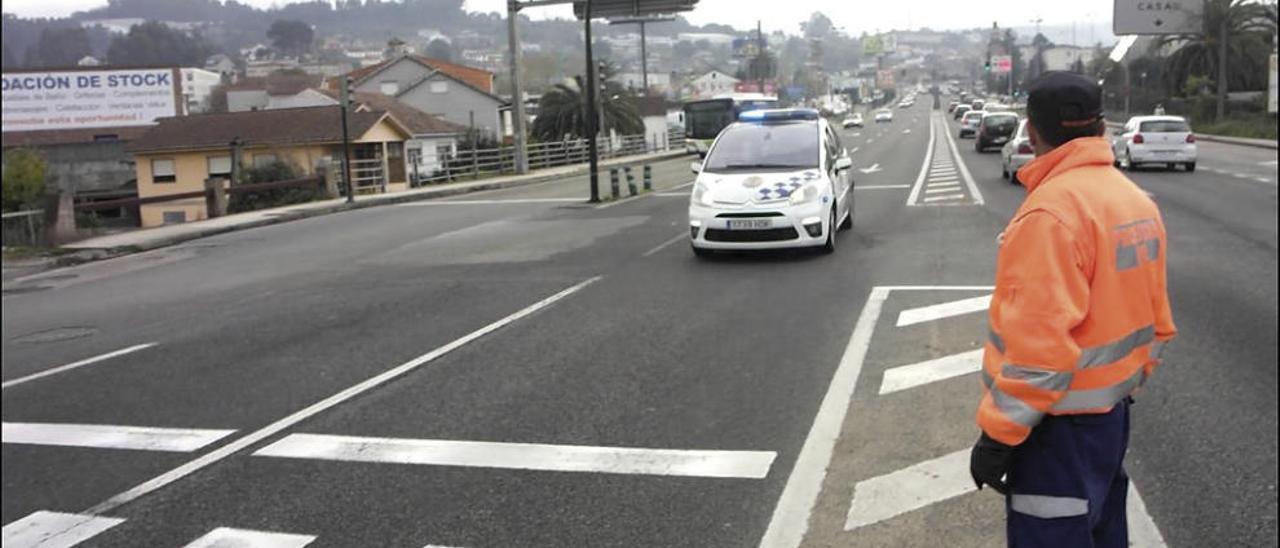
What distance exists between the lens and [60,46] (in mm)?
4719

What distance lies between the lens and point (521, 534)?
469 cm

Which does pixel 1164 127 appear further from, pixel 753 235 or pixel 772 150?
pixel 753 235

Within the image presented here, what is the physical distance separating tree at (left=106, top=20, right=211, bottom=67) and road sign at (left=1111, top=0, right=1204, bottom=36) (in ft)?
15.0

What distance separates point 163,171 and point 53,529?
1498 inches

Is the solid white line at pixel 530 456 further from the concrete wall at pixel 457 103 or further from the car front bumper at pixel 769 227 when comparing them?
the concrete wall at pixel 457 103

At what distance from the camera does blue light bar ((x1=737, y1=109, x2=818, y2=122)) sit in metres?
10.2

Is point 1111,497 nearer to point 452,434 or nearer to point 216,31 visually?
point 452,434

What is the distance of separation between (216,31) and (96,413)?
3014mm

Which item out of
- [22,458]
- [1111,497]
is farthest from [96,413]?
[1111,497]

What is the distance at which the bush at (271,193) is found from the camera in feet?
95.9

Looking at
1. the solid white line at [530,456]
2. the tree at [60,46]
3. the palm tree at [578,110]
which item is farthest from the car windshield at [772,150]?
the tree at [60,46]

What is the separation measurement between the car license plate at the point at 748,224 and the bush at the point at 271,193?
2033 centimetres

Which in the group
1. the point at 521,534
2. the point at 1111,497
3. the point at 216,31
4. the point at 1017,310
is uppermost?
the point at 216,31

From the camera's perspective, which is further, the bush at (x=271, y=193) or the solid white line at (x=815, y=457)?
the bush at (x=271, y=193)
